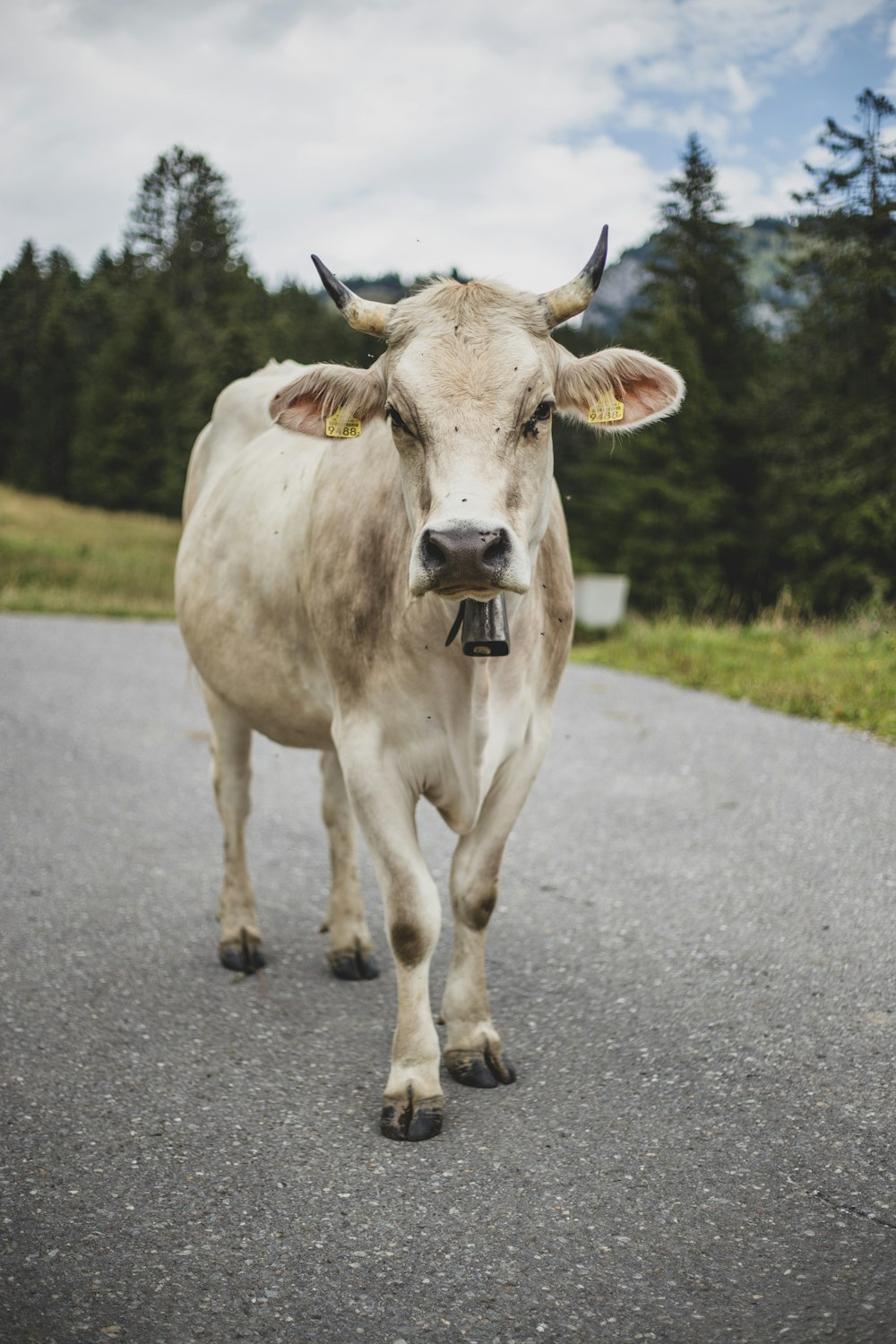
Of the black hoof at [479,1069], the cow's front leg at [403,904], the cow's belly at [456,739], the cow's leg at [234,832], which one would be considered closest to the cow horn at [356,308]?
the cow's belly at [456,739]

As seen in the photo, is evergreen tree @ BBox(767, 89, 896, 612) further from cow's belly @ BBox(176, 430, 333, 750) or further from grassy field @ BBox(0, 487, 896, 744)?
cow's belly @ BBox(176, 430, 333, 750)

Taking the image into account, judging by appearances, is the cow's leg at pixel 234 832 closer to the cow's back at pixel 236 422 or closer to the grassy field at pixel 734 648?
the cow's back at pixel 236 422

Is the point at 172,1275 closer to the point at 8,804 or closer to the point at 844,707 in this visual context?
the point at 8,804

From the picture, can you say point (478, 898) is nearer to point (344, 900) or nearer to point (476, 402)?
point (344, 900)

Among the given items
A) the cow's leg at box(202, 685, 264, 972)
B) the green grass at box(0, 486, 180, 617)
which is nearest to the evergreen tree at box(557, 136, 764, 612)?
the green grass at box(0, 486, 180, 617)

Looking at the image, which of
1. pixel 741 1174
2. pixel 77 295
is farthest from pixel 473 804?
pixel 77 295

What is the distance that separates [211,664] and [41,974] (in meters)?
1.34

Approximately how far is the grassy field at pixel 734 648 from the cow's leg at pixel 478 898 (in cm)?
454

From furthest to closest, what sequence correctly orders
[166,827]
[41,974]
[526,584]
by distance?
1. [166,827]
2. [41,974]
3. [526,584]

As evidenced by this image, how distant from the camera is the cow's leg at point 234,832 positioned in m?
4.49

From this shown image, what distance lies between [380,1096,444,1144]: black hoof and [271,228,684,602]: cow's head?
144 cm

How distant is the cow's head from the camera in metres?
2.71

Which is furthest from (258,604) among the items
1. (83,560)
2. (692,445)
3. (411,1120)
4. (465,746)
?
(692,445)

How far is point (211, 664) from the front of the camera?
4.61 m
